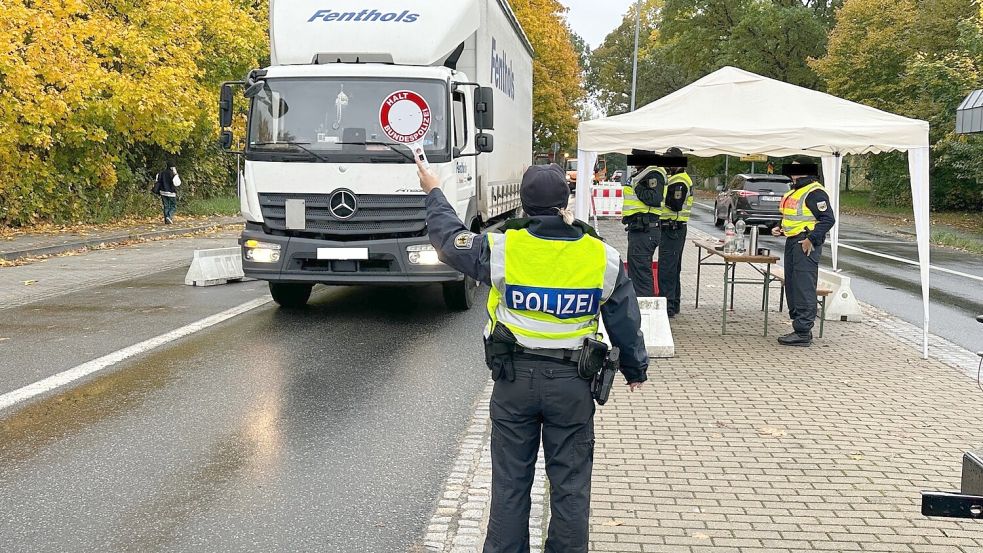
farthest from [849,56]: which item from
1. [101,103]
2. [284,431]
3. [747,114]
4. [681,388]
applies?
[284,431]

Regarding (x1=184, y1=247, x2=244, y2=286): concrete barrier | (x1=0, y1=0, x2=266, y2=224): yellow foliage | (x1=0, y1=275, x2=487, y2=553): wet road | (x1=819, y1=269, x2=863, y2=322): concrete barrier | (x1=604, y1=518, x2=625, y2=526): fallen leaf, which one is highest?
(x1=0, y1=0, x2=266, y2=224): yellow foliage

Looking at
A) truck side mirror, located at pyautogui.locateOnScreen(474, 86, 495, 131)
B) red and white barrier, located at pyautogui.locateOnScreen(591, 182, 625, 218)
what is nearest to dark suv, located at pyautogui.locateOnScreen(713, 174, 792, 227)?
red and white barrier, located at pyautogui.locateOnScreen(591, 182, 625, 218)

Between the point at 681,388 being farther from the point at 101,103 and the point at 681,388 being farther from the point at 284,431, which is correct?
the point at 101,103

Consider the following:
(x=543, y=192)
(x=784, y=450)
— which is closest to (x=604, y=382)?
(x=543, y=192)

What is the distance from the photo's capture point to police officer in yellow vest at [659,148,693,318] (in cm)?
985

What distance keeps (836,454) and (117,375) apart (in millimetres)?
5511

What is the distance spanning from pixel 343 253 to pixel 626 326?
6165mm

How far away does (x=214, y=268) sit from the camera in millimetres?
13250

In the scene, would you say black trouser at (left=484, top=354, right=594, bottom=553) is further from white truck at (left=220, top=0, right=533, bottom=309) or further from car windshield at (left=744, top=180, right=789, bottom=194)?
car windshield at (left=744, top=180, right=789, bottom=194)

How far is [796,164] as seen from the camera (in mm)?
9039

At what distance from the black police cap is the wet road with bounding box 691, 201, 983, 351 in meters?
7.40

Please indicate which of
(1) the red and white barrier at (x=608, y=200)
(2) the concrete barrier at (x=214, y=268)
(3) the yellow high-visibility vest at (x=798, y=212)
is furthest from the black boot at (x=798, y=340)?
(1) the red and white barrier at (x=608, y=200)

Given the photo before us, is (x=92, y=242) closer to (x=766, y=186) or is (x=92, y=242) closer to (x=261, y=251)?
(x=261, y=251)

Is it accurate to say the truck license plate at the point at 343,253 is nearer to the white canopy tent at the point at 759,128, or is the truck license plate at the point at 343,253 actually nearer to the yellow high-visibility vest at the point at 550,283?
the white canopy tent at the point at 759,128
